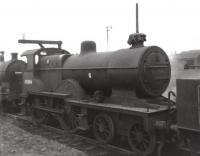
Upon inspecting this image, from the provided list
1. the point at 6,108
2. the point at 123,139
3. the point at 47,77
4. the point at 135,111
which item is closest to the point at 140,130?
the point at 135,111

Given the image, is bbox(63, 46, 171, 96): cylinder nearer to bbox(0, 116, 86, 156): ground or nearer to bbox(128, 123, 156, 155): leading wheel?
bbox(128, 123, 156, 155): leading wheel

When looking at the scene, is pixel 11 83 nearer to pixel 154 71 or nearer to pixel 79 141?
pixel 79 141

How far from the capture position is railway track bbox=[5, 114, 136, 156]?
7000mm

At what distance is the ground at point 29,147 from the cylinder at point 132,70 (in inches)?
80.8

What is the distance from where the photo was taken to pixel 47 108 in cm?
976

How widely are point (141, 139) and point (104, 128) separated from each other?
1320 millimetres

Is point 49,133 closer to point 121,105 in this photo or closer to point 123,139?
point 123,139

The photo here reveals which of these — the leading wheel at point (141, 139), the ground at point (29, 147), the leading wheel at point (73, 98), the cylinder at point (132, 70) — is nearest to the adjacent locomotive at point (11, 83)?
the ground at point (29, 147)

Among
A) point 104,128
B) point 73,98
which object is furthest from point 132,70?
point 73,98

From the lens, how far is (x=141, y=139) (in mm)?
6469

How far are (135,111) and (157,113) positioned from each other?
0.50 meters

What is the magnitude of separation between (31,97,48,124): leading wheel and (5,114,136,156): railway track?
10.7 inches

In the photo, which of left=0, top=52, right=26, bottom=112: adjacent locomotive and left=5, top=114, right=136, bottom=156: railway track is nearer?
left=5, top=114, right=136, bottom=156: railway track

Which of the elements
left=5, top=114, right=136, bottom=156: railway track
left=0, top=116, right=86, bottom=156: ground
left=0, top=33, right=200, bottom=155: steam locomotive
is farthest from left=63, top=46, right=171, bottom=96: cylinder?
left=0, top=116, right=86, bottom=156: ground
